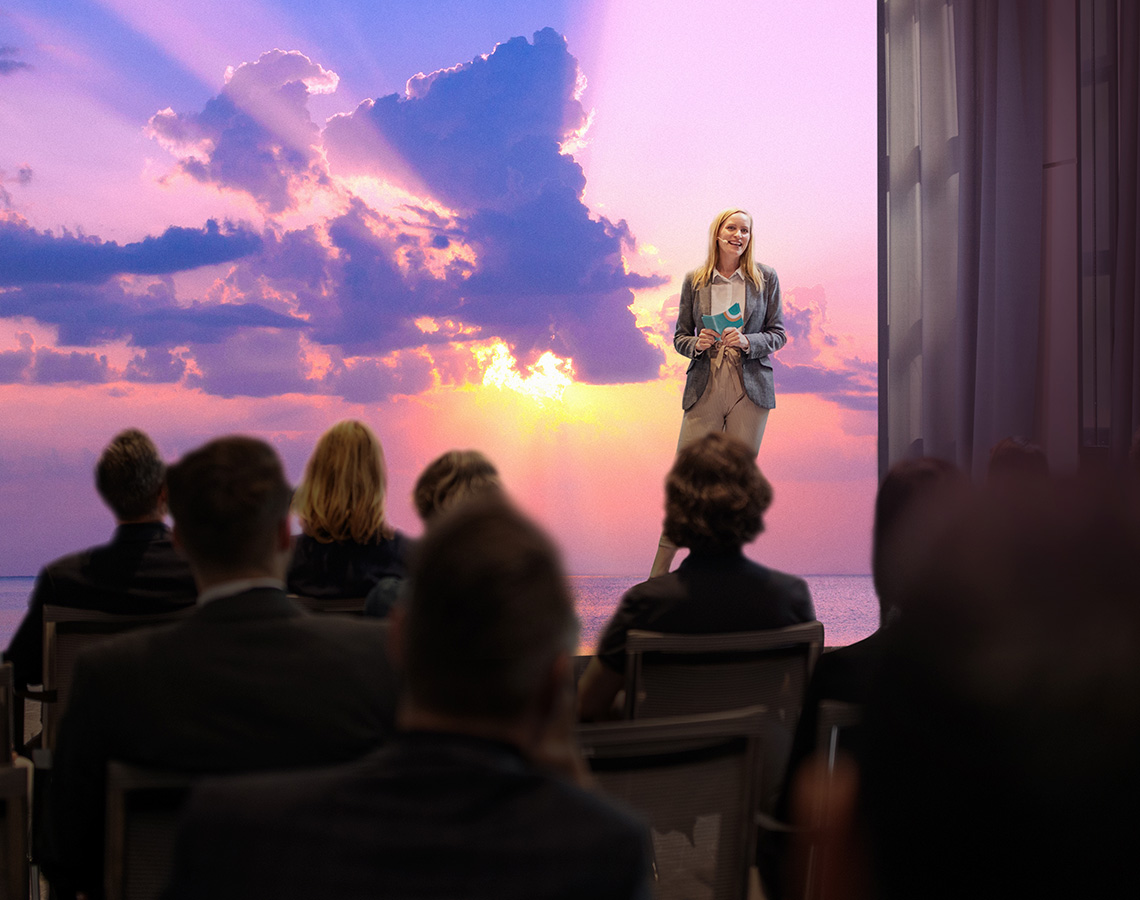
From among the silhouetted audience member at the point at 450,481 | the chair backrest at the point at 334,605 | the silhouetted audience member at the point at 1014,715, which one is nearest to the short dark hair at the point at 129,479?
the chair backrest at the point at 334,605

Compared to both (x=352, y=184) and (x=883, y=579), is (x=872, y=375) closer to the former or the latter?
(x=352, y=184)

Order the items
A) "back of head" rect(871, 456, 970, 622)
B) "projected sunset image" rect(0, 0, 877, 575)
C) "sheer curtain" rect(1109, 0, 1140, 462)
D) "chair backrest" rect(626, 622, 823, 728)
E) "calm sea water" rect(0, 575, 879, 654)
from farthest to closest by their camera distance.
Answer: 1. "projected sunset image" rect(0, 0, 877, 575)
2. "calm sea water" rect(0, 575, 879, 654)
3. "sheer curtain" rect(1109, 0, 1140, 462)
4. "back of head" rect(871, 456, 970, 622)
5. "chair backrest" rect(626, 622, 823, 728)

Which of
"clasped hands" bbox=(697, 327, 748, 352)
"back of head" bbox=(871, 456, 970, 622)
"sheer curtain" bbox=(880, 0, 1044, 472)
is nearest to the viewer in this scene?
"back of head" bbox=(871, 456, 970, 622)

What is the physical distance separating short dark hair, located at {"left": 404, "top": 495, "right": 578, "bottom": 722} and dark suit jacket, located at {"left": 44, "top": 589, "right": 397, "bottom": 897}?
46cm

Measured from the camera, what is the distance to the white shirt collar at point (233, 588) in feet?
3.80

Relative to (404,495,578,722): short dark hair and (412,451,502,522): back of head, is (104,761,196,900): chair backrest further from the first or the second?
(412,451,502,522): back of head

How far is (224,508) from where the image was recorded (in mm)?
1254

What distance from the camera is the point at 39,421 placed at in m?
6.63

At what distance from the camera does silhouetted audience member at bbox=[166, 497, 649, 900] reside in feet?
2.09

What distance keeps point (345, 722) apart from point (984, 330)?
405 centimetres

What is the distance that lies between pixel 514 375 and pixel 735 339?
11.1 ft

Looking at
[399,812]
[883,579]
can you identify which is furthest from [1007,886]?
[883,579]

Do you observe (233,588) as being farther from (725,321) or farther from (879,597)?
(725,321)

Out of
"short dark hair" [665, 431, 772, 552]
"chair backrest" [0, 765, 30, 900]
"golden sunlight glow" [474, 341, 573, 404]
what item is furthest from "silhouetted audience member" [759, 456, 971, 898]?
"golden sunlight glow" [474, 341, 573, 404]
